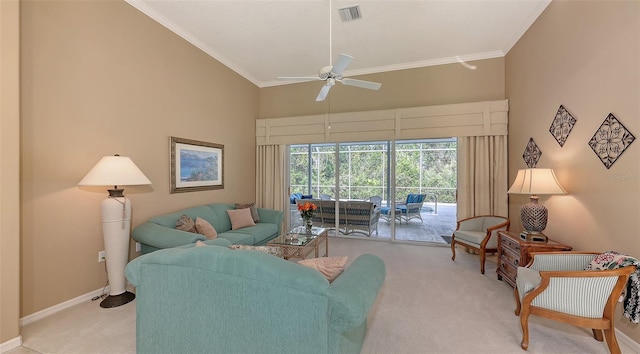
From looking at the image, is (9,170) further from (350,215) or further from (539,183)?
(539,183)

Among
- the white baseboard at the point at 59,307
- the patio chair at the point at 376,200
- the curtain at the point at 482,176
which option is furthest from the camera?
the patio chair at the point at 376,200

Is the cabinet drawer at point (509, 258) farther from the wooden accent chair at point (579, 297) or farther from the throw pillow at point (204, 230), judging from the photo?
the throw pillow at point (204, 230)

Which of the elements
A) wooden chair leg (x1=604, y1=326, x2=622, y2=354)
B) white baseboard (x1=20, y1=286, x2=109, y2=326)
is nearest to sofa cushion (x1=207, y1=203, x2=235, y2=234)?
white baseboard (x1=20, y1=286, x2=109, y2=326)

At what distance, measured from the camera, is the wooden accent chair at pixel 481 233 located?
11.8 feet

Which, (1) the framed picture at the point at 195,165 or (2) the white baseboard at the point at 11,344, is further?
(1) the framed picture at the point at 195,165

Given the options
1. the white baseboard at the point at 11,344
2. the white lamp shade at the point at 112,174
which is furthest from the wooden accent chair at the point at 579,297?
the white baseboard at the point at 11,344

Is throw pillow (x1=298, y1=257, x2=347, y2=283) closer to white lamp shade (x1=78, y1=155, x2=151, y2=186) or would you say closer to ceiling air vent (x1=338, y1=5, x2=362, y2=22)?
white lamp shade (x1=78, y1=155, x2=151, y2=186)

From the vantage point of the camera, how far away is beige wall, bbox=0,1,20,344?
75.1 inches

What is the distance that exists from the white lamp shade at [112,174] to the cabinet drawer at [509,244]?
14.0 feet

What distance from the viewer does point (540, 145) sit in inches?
130

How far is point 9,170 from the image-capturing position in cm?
194

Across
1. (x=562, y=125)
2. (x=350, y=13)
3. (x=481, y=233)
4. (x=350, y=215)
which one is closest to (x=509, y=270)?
(x=481, y=233)

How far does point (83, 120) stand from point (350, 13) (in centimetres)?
343

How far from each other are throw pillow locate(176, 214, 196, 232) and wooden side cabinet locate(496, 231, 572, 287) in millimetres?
3941
